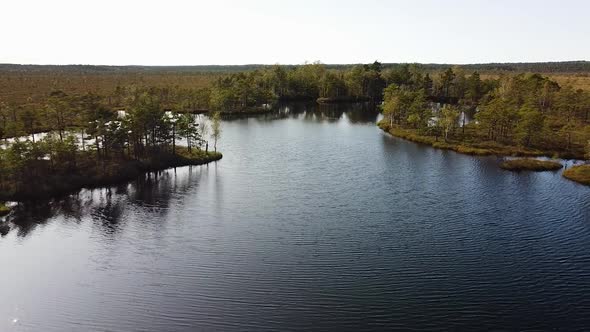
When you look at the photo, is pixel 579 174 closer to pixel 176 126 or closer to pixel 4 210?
pixel 176 126

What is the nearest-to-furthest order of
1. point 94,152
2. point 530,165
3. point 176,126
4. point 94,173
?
point 94,173
point 94,152
point 530,165
point 176,126

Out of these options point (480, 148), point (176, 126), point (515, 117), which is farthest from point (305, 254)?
point (515, 117)

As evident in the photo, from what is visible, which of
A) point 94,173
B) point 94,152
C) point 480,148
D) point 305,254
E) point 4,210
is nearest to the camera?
point 305,254

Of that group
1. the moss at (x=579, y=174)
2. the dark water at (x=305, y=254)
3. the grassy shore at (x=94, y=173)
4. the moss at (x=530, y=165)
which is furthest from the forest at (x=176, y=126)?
the moss at (x=579, y=174)

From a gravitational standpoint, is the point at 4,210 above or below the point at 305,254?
above

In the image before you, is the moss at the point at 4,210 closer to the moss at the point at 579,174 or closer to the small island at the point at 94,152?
the small island at the point at 94,152

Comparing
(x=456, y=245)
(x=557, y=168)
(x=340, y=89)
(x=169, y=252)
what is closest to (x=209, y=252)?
(x=169, y=252)

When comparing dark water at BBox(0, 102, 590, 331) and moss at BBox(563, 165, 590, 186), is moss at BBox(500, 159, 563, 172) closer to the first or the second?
moss at BBox(563, 165, 590, 186)
